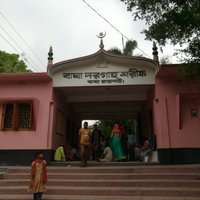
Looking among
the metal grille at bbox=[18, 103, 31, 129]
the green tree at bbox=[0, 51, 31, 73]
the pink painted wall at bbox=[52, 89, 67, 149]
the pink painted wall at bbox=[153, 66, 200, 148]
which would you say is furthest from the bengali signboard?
the green tree at bbox=[0, 51, 31, 73]

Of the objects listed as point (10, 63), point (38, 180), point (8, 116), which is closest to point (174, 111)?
point (38, 180)

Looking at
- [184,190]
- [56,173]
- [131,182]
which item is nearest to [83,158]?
[56,173]

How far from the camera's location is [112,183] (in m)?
7.52

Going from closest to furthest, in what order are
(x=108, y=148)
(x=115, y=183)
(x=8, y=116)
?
(x=115, y=183), (x=108, y=148), (x=8, y=116)

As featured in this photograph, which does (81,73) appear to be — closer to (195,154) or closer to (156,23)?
(156,23)

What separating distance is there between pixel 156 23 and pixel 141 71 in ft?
11.3

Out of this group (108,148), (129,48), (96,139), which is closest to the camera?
(108,148)

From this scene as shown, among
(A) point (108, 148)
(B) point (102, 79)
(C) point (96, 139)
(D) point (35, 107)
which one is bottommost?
(A) point (108, 148)

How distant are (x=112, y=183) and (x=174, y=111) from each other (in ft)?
13.5

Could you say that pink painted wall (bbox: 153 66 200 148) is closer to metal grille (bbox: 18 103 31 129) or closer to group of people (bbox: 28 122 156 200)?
group of people (bbox: 28 122 156 200)

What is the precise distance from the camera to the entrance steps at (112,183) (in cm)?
686

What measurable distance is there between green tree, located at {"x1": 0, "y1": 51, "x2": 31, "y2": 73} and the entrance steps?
16.0m

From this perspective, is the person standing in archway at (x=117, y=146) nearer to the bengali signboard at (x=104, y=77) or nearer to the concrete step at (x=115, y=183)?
the bengali signboard at (x=104, y=77)

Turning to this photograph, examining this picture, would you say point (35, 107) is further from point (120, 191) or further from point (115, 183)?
point (120, 191)
